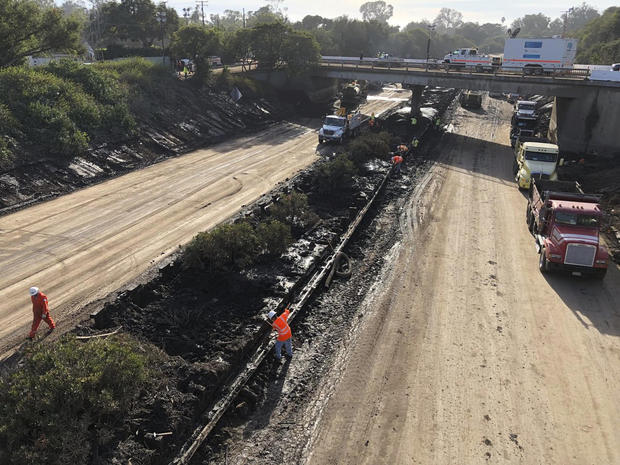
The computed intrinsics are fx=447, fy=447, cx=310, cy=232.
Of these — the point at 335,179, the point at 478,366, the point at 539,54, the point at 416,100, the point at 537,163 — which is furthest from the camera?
the point at 416,100

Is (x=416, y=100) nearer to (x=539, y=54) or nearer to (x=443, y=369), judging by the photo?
(x=539, y=54)

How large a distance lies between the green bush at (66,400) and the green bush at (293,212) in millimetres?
11491

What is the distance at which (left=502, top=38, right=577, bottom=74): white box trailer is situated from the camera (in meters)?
41.5

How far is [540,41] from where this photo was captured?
42.4 meters

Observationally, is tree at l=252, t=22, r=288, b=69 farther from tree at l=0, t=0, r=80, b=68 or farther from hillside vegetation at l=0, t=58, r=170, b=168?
tree at l=0, t=0, r=80, b=68

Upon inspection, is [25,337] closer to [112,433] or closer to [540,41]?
[112,433]

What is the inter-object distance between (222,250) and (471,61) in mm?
42165

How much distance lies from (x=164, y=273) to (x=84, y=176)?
14.7 m

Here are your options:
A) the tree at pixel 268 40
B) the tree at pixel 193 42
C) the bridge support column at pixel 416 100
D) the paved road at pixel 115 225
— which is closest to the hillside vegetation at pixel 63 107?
the paved road at pixel 115 225

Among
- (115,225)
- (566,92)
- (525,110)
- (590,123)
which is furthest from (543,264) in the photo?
(525,110)

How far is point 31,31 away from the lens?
1489 inches

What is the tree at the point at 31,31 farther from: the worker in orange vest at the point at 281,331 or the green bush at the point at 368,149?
the worker in orange vest at the point at 281,331

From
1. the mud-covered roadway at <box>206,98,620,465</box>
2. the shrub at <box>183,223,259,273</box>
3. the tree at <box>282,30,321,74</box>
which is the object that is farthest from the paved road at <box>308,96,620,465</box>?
the tree at <box>282,30,321,74</box>

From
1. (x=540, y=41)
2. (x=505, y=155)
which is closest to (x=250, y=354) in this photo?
(x=505, y=155)
